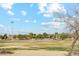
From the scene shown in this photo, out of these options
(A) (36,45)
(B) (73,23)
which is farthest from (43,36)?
A: (B) (73,23)

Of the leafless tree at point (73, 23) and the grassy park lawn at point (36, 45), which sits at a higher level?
the leafless tree at point (73, 23)

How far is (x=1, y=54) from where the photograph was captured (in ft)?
6.41

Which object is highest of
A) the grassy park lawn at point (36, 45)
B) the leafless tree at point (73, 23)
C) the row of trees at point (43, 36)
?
the leafless tree at point (73, 23)

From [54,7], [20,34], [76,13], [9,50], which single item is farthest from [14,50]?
[76,13]

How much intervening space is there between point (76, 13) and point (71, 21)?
10 centimetres

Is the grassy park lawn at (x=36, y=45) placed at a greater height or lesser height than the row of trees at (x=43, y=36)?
lesser

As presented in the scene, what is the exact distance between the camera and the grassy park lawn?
6.34 ft

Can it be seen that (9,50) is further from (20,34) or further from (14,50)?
(20,34)

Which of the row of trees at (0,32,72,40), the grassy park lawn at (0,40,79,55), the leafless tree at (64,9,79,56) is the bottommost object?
the grassy park lawn at (0,40,79,55)

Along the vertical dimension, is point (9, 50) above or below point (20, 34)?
below

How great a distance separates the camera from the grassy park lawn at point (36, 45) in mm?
1934

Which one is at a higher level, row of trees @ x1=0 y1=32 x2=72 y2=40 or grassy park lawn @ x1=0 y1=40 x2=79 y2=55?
row of trees @ x1=0 y1=32 x2=72 y2=40

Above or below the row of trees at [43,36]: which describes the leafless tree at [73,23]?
above

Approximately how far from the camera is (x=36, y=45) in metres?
1.94
